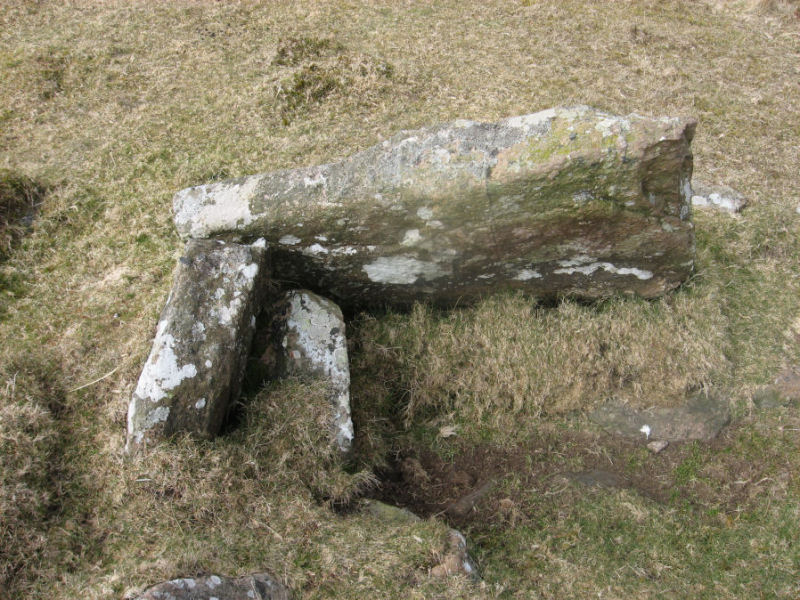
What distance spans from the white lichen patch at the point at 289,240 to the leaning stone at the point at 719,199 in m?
4.31

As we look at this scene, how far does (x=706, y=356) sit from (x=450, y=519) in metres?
2.50

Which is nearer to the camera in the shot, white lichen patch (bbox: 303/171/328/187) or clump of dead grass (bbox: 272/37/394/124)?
white lichen patch (bbox: 303/171/328/187)

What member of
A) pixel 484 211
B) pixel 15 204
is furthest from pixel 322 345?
pixel 15 204

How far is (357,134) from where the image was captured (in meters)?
7.39

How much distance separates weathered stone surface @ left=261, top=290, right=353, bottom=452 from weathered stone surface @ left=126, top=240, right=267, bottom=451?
32 centimetres

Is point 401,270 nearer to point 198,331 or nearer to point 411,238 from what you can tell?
point 411,238

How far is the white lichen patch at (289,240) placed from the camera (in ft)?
16.5

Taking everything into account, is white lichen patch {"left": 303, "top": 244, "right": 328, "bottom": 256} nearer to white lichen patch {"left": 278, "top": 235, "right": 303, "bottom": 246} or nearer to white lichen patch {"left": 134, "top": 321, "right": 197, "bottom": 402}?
white lichen patch {"left": 278, "top": 235, "right": 303, "bottom": 246}

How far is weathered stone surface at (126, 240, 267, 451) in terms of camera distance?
4.20 metres

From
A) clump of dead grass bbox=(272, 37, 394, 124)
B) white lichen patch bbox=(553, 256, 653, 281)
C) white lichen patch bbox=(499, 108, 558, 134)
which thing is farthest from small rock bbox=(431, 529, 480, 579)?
clump of dead grass bbox=(272, 37, 394, 124)

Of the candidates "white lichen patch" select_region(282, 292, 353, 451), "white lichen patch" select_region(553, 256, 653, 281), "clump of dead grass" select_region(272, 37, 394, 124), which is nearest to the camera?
"white lichen patch" select_region(282, 292, 353, 451)

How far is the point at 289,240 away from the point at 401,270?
0.94 meters

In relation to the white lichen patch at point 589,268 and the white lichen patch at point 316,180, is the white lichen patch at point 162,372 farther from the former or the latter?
the white lichen patch at point 589,268

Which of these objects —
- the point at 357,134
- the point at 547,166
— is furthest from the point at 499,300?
the point at 357,134
